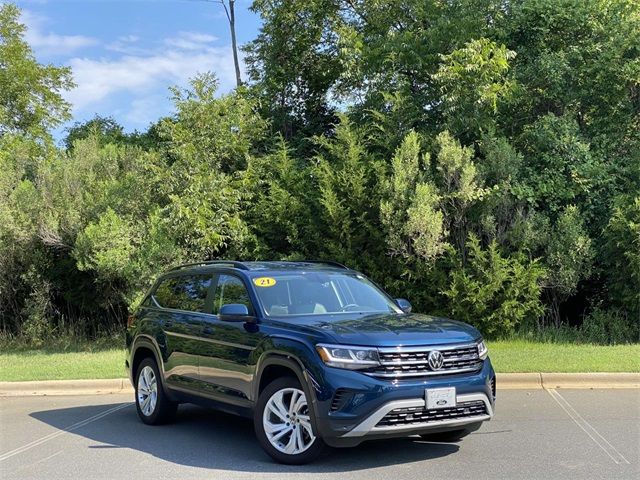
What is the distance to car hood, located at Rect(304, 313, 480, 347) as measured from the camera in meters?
Answer: 5.73

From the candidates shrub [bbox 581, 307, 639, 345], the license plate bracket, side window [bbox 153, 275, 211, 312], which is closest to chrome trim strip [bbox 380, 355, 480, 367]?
the license plate bracket

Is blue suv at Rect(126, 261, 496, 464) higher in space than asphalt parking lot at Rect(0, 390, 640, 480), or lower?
higher

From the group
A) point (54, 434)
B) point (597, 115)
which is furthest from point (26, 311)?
point (597, 115)

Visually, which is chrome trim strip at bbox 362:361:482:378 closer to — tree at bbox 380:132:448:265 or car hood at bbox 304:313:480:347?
car hood at bbox 304:313:480:347

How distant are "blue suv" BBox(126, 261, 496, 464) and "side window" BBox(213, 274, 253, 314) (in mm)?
15

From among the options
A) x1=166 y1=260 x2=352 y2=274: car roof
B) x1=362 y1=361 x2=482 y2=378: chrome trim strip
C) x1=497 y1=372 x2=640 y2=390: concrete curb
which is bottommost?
x1=497 y1=372 x2=640 y2=390: concrete curb

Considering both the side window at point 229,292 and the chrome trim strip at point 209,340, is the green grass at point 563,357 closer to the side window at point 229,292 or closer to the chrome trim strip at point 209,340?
the side window at point 229,292

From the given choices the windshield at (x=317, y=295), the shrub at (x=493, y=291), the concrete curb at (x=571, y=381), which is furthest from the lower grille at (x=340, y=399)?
the shrub at (x=493, y=291)

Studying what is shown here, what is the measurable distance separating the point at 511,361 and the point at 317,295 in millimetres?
5092

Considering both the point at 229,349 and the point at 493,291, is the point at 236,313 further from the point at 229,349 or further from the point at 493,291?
the point at 493,291

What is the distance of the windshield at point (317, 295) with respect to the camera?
6828 millimetres

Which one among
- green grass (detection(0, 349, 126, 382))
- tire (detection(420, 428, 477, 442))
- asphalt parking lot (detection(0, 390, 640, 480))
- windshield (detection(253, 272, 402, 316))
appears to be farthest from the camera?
green grass (detection(0, 349, 126, 382))

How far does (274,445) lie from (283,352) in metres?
0.83

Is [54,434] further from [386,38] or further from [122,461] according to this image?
[386,38]
